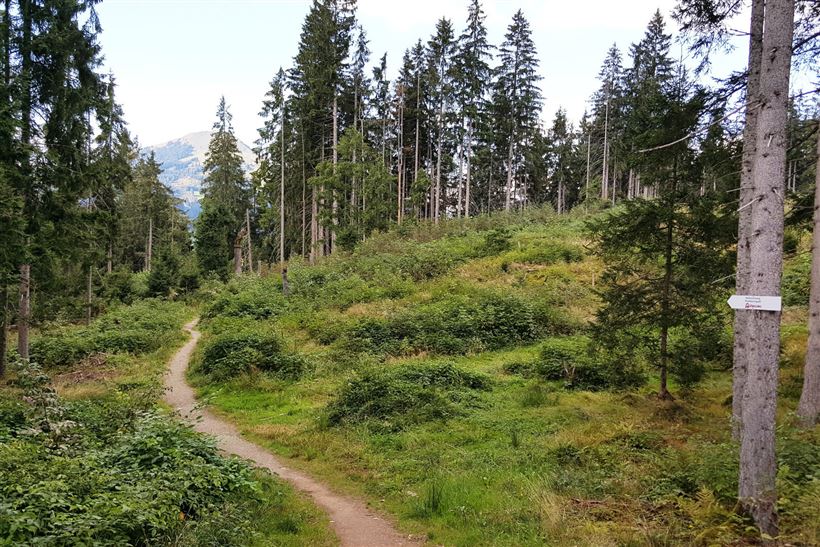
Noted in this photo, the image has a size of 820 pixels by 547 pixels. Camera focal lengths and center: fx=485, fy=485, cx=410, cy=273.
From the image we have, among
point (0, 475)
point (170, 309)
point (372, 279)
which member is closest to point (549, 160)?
point (372, 279)

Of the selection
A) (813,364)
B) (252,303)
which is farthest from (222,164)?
(813,364)

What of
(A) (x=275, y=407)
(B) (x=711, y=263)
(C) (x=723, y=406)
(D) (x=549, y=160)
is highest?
(D) (x=549, y=160)

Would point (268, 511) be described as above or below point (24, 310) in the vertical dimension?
below

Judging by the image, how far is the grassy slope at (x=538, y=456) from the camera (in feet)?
20.2

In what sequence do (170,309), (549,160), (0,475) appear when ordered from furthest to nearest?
1. (549,160)
2. (170,309)
3. (0,475)

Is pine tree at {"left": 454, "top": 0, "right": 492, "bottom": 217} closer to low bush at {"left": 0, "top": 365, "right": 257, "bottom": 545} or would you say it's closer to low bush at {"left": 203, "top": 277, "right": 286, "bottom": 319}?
low bush at {"left": 203, "top": 277, "right": 286, "bottom": 319}

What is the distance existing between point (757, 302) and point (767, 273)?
0.36m

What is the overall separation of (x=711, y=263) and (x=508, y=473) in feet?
22.8

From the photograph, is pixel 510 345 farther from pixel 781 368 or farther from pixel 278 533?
pixel 278 533

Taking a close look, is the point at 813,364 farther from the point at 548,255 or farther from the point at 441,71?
the point at 441,71

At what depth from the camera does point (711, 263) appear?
434 inches

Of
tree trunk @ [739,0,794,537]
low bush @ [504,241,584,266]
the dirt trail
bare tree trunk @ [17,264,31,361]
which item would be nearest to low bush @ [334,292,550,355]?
the dirt trail

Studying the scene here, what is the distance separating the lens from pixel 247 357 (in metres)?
16.8

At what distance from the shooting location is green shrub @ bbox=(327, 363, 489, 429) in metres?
11.5
